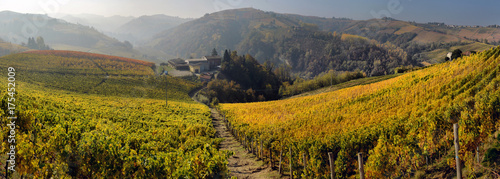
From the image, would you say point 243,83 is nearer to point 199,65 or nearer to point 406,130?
point 199,65

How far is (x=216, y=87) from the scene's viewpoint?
108500 millimetres

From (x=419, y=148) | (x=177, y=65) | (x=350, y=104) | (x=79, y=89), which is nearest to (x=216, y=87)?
(x=177, y=65)

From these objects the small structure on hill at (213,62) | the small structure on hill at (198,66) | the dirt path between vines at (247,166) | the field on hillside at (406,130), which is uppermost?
the small structure on hill at (213,62)

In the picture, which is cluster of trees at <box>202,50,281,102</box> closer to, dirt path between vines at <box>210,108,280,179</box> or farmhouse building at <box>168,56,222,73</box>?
farmhouse building at <box>168,56,222,73</box>

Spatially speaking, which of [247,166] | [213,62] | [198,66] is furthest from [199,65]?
[247,166]

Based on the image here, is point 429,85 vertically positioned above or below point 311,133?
above

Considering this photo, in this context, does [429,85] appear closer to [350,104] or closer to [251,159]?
[350,104]

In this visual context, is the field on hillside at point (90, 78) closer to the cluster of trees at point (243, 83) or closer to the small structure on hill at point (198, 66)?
the cluster of trees at point (243, 83)

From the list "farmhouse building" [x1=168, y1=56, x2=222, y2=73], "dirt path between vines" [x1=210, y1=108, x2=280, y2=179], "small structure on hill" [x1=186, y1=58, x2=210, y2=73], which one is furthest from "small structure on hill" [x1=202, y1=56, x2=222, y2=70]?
"dirt path between vines" [x1=210, y1=108, x2=280, y2=179]

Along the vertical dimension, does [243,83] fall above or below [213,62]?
below

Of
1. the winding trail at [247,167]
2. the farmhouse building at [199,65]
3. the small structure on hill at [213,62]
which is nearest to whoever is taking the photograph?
the winding trail at [247,167]

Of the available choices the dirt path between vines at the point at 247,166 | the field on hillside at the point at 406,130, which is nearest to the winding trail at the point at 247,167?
the dirt path between vines at the point at 247,166

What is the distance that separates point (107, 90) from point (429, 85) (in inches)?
2689

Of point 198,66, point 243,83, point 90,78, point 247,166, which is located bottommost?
point 247,166
